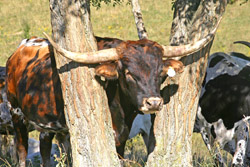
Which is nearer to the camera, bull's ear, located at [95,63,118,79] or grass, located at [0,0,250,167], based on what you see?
bull's ear, located at [95,63,118,79]

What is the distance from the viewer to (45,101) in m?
6.41

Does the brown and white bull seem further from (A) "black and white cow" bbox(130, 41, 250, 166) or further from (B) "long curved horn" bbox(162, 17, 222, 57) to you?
(A) "black and white cow" bbox(130, 41, 250, 166)

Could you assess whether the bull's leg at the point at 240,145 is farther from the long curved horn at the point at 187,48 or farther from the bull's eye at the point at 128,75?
the bull's eye at the point at 128,75

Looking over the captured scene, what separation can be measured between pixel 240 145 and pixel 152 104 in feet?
8.62

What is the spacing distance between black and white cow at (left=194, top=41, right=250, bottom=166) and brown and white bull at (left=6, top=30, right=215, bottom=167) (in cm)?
181

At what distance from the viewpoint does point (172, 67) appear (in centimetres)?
510

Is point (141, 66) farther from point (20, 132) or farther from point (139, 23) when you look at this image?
point (20, 132)

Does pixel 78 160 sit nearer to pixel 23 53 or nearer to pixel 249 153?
pixel 23 53

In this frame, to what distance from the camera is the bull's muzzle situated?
4.79 metres

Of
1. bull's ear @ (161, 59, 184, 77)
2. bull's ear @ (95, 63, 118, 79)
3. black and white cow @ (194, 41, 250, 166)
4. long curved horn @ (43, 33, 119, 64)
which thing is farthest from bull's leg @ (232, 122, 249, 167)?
long curved horn @ (43, 33, 119, 64)

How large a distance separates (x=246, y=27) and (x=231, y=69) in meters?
20.5

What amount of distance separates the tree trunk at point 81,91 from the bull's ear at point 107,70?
0.08 metres

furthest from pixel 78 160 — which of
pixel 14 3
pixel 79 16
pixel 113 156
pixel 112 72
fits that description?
pixel 14 3

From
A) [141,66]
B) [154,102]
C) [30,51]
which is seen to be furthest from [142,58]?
[30,51]
